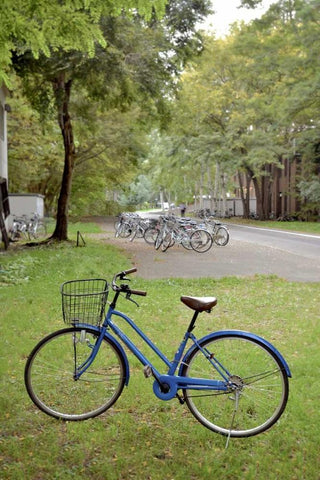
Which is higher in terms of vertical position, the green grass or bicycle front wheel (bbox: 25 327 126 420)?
bicycle front wheel (bbox: 25 327 126 420)

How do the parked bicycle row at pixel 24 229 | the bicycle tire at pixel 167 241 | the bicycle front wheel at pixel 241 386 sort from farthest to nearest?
the parked bicycle row at pixel 24 229 < the bicycle tire at pixel 167 241 < the bicycle front wheel at pixel 241 386

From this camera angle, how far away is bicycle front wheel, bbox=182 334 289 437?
369 centimetres

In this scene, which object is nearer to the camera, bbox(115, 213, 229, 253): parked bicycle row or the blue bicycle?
the blue bicycle

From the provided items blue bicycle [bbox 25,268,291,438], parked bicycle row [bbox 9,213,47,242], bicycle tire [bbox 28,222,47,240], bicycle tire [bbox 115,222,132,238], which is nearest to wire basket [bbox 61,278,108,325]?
blue bicycle [bbox 25,268,291,438]

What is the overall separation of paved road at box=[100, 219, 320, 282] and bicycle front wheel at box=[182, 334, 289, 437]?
7.35 meters

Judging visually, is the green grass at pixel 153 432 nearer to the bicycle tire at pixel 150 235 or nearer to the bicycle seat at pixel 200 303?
the bicycle seat at pixel 200 303

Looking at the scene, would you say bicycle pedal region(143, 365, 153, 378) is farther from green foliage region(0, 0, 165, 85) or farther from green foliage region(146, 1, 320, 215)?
green foliage region(146, 1, 320, 215)

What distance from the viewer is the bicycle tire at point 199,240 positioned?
1684 cm

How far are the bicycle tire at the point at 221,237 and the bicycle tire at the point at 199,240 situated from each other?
209 cm

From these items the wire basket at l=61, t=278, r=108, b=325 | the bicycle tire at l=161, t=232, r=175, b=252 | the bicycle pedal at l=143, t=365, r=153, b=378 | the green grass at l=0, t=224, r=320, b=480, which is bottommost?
the green grass at l=0, t=224, r=320, b=480

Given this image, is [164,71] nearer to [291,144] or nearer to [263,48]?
[263,48]

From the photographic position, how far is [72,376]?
417 cm

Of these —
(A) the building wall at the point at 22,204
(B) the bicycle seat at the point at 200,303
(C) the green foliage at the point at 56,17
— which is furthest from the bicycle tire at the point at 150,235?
(B) the bicycle seat at the point at 200,303

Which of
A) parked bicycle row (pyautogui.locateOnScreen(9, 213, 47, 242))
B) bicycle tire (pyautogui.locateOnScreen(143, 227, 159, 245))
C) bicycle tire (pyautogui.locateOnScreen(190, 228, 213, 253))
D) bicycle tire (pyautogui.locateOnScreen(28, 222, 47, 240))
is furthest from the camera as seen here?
bicycle tire (pyautogui.locateOnScreen(28, 222, 47, 240))
